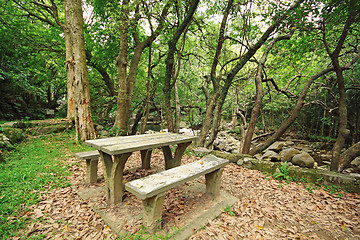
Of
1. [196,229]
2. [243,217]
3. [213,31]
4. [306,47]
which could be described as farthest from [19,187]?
[213,31]

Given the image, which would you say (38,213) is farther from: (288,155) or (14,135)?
(288,155)

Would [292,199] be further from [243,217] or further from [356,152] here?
[356,152]

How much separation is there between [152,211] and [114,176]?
0.86m

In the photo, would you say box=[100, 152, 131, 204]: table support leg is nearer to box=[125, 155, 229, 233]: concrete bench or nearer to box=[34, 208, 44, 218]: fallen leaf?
box=[125, 155, 229, 233]: concrete bench

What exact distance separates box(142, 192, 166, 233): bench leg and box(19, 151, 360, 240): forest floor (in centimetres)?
21

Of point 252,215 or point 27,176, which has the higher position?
point 27,176

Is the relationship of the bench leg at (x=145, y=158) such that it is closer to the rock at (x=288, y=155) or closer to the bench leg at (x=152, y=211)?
Answer: the bench leg at (x=152, y=211)

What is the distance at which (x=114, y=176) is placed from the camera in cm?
234

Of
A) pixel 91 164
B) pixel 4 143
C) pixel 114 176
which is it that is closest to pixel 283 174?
pixel 114 176

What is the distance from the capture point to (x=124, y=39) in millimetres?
6363

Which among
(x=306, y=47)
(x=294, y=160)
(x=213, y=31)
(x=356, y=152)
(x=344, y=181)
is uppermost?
(x=213, y=31)

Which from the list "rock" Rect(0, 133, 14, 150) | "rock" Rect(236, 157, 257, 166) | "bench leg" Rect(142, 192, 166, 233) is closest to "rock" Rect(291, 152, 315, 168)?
"rock" Rect(236, 157, 257, 166)

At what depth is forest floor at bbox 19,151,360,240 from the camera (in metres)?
1.91

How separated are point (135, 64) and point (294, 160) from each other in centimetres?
757
